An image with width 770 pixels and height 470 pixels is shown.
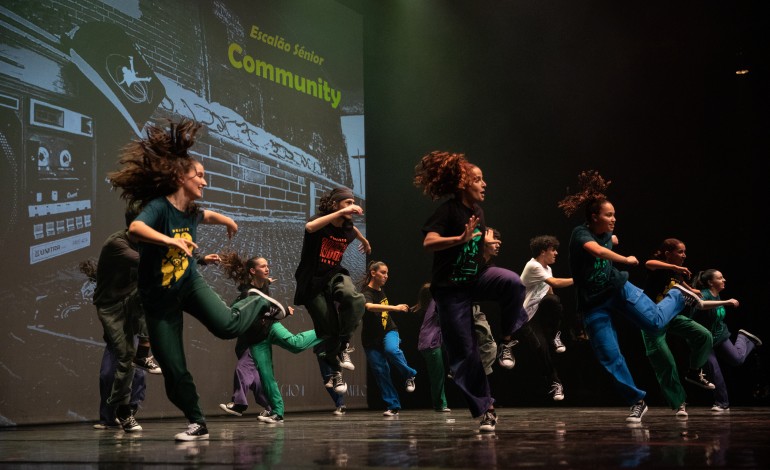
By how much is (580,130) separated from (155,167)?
675 centimetres

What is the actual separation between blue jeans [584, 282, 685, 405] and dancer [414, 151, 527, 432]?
3.20 ft

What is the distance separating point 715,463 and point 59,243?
617 cm

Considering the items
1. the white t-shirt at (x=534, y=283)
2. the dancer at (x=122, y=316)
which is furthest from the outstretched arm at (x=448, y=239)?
the white t-shirt at (x=534, y=283)

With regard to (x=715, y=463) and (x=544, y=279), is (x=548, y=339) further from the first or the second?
(x=715, y=463)

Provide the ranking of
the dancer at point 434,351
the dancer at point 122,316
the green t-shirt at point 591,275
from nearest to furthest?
1. the green t-shirt at point 591,275
2. the dancer at point 122,316
3. the dancer at point 434,351

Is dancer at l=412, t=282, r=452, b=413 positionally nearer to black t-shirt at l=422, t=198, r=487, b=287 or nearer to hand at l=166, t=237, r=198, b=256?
black t-shirt at l=422, t=198, r=487, b=287

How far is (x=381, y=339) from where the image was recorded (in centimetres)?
909

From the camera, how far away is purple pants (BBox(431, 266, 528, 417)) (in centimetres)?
494

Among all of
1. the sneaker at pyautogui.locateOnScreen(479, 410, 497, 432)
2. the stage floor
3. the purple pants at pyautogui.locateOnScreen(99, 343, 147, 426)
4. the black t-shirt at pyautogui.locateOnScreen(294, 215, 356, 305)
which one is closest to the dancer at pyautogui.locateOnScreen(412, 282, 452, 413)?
the black t-shirt at pyautogui.locateOnScreen(294, 215, 356, 305)

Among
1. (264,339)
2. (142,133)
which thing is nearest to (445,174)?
(264,339)

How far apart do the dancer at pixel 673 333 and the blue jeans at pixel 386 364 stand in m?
2.83

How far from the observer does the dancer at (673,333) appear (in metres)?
6.37

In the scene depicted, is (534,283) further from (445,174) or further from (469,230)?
(469,230)

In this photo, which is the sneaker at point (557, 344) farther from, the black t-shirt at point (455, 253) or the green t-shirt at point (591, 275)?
the black t-shirt at point (455, 253)
